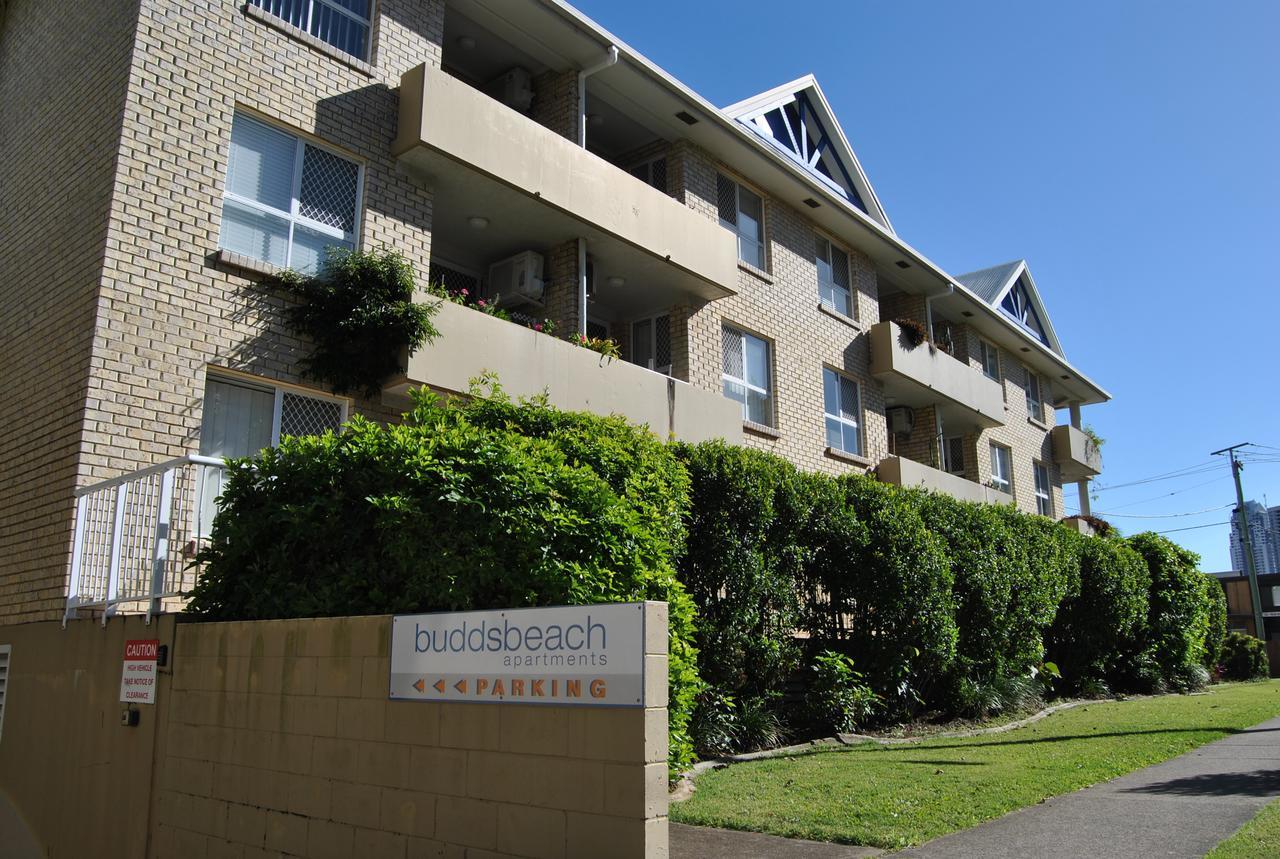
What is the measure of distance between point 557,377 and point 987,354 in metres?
19.1

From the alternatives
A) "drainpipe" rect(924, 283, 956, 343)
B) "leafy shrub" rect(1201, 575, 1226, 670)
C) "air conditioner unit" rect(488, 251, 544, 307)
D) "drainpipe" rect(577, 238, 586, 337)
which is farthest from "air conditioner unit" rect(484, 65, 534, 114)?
"leafy shrub" rect(1201, 575, 1226, 670)

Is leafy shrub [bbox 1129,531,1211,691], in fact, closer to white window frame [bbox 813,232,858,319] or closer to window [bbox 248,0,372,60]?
white window frame [bbox 813,232,858,319]

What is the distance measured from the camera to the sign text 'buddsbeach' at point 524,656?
15.4 feet

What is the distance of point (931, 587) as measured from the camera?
12984mm

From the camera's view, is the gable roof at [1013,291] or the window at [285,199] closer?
the window at [285,199]

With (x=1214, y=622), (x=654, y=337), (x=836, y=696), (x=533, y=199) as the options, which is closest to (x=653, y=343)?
(x=654, y=337)

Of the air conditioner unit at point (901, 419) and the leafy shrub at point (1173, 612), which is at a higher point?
the air conditioner unit at point (901, 419)

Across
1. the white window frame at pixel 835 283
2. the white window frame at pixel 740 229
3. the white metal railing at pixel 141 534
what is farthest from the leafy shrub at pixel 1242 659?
→ the white metal railing at pixel 141 534

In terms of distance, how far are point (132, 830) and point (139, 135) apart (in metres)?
6.89

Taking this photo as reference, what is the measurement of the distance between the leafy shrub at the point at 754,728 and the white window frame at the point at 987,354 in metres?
19.4

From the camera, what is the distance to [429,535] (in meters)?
6.75

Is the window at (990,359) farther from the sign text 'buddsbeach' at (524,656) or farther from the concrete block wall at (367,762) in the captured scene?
the sign text 'buddsbeach' at (524,656)

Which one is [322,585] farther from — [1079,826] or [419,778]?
[1079,826]

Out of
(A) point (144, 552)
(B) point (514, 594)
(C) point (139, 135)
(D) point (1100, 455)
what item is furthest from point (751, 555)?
(D) point (1100, 455)
